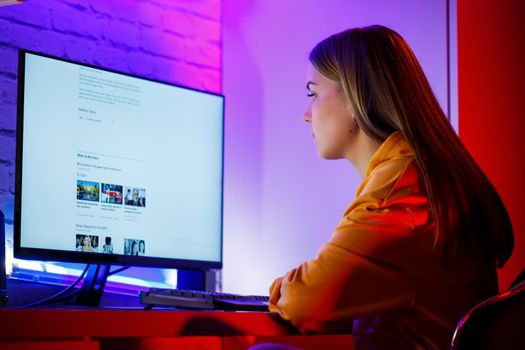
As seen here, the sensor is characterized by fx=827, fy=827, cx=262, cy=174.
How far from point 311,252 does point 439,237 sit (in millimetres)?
1104

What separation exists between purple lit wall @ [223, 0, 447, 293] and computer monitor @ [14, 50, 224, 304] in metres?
0.34

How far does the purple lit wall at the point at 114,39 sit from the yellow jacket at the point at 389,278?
1.07 m

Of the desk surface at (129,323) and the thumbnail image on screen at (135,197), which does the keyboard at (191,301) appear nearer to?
the desk surface at (129,323)

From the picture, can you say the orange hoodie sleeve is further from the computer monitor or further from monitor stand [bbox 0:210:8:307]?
the computer monitor

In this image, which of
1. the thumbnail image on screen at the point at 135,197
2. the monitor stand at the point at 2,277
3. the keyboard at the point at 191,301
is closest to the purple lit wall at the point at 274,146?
the thumbnail image on screen at the point at 135,197

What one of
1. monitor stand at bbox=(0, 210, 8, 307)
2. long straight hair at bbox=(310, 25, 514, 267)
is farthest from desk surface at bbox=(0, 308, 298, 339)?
monitor stand at bbox=(0, 210, 8, 307)

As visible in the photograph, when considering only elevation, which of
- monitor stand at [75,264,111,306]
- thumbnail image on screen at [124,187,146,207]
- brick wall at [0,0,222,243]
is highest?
brick wall at [0,0,222,243]

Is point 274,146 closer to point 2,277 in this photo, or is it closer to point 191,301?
point 2,277

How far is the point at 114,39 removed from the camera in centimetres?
257

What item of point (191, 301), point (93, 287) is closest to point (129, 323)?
point (191, 301)

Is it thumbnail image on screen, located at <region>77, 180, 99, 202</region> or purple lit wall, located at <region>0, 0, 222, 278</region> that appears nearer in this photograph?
thumbnail image on screen, located at <region>77, 180, 99, 202</region>

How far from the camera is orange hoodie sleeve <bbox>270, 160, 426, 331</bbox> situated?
1.43 meters

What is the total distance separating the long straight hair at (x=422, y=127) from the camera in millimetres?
1482

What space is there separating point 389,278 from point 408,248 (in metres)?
0.06
